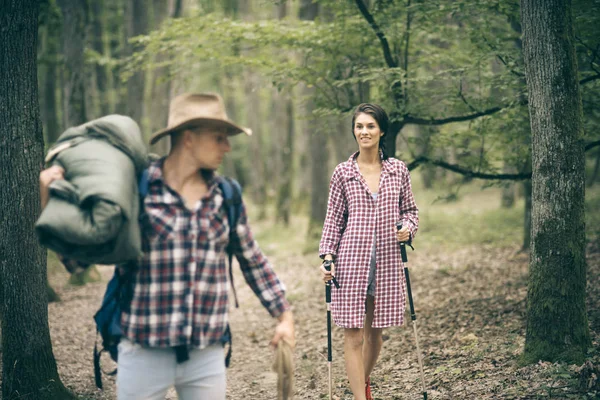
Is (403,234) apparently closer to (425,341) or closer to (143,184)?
(143,184)

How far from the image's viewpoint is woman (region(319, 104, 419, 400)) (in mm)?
4785

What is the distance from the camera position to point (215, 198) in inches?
118

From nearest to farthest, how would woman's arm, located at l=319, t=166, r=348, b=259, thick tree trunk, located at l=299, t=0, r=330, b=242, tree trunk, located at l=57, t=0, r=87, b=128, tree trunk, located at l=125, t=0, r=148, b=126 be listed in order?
woman's arm, located at l=319, t=166, r=348, b=259 < tree trunk, located at l=57, t=0, r=87, b=128 < thick tree trunk, located at l=299, t=0, r=330, b=242 < tree trunk, located at l=125, t=0, r=148, b=126

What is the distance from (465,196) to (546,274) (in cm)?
2110

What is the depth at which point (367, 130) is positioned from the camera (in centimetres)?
493

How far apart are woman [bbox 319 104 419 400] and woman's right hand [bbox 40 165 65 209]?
8.27ft

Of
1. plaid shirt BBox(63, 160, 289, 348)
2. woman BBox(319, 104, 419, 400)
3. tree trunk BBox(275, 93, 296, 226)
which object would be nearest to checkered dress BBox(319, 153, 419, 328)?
woman BBox(319, 104, 419, 400)

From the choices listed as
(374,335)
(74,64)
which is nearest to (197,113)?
(374,335)

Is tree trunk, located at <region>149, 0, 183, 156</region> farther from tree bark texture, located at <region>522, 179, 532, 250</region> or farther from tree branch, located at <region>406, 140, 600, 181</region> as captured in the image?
tree bark texture, located at <region>522, 179, 532, 250</region>

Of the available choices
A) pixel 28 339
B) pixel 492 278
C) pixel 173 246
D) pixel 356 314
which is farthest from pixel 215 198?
pixel 492 278

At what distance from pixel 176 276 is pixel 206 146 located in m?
0.68

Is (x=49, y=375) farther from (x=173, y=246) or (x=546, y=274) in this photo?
(x=546, y=274)

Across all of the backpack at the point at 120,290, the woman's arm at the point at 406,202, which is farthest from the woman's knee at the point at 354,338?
the backpack at the point at 120,290

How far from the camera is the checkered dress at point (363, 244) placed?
478 centimetres
